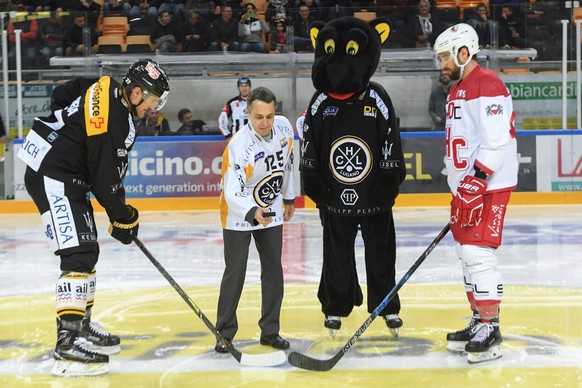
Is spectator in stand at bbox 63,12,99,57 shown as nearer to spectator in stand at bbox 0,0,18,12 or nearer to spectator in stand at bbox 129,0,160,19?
spectator in stand at bbox 129,0,160,19

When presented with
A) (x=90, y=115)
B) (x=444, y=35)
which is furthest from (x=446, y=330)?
(x=90, y=115)

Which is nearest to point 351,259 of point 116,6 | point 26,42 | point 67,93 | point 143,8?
point 67,93

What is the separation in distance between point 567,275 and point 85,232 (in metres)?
3.32

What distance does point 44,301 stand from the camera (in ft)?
17.1

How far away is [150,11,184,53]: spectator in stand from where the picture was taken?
34.9ft

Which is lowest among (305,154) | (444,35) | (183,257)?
(183,257)

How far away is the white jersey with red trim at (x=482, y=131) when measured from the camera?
378cm

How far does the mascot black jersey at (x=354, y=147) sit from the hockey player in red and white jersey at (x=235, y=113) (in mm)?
5776

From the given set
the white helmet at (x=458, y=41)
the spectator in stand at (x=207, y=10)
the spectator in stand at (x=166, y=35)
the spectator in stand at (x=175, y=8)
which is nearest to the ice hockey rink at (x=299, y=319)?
the white helmet at (x=458, y=41)

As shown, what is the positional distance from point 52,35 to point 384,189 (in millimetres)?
7152

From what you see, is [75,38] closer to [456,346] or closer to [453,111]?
[453,111]

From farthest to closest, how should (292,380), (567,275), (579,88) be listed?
(579,88), (567,275), (292,380)

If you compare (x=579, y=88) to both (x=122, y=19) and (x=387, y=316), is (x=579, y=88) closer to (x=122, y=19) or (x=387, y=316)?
(x=122, y=19)

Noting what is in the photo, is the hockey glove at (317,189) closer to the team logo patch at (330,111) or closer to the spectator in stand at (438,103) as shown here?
the team logo patch at (330,111)
